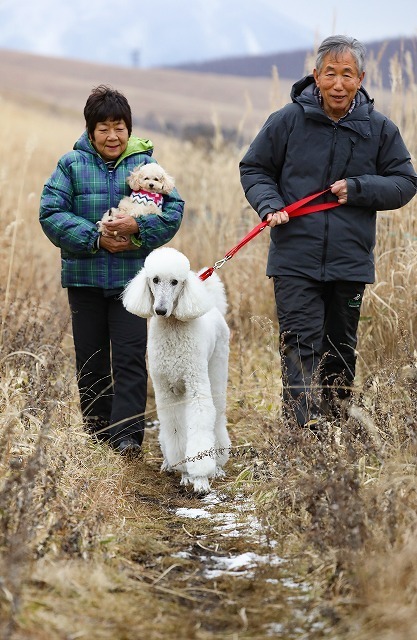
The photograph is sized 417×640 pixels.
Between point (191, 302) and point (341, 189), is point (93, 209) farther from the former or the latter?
point (341, 189)

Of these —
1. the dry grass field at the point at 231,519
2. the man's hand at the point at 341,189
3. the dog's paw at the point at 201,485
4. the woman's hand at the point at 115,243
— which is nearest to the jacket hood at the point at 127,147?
the woman's hand at the point at 115,243

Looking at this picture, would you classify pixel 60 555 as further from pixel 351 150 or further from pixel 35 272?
pixel 35 272

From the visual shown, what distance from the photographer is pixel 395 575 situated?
2.80 m

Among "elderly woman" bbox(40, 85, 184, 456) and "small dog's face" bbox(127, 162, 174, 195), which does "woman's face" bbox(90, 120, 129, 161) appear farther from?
"small dog's face" bbox(127, 162, 174, 195)

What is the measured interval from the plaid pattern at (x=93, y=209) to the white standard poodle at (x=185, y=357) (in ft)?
1.24

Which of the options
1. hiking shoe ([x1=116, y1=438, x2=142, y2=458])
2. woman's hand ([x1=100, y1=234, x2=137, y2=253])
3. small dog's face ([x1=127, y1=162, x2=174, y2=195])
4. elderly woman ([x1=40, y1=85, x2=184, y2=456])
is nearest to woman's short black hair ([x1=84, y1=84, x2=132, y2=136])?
elderly woman ([x1=40, y1=85, x2=184, y2=456])

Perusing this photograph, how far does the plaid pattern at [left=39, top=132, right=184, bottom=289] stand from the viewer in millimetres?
5070

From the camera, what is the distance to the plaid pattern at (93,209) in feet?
16.6

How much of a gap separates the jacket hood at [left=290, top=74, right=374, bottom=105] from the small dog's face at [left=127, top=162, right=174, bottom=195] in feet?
2.78

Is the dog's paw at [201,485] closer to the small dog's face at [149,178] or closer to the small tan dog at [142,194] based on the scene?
the small tan dog at [142,194]

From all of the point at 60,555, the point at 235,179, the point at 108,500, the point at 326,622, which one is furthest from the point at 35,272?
the point at 326,622

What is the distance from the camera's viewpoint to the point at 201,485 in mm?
4738

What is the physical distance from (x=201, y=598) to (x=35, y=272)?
5255 millimetres

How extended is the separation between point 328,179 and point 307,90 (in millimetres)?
518
